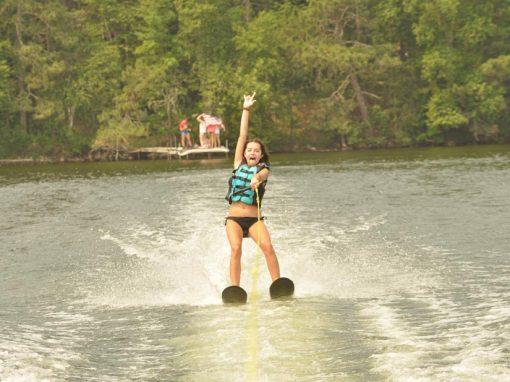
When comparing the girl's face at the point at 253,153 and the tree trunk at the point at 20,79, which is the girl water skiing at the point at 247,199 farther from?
the tree trunk at the point at 20,79

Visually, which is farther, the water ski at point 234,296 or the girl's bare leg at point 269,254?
the girl's bare leg at point 269,254

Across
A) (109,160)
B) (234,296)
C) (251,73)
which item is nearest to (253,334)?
(234,296)

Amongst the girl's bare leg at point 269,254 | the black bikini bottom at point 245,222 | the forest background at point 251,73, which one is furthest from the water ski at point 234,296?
the forest background at point 251,73

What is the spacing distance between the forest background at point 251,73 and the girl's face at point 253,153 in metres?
38.6

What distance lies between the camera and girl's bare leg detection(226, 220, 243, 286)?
10.7 meters

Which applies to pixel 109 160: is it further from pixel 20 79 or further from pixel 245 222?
pixel 245 222

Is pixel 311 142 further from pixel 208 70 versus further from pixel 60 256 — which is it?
pixel 60 256

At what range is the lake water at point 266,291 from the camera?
8039 millimetres

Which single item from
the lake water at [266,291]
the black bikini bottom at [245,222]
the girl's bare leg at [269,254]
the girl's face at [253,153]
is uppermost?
the girl's face at [253,153]

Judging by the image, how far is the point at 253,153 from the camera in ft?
35.6

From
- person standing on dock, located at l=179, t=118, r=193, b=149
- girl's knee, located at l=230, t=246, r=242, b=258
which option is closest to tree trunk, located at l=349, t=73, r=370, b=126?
person standing on dock, located at l=179, t=118, r=193, b=149

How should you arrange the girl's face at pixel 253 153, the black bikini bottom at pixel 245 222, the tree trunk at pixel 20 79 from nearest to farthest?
the girl's face at pixel 253 153, the black bikini bottom at pixel 245 222, the tree trunk at pixel 20 79

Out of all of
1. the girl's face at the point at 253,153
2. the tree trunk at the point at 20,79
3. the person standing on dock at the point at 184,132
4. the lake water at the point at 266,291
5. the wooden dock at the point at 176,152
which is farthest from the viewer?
the tree trunk at the point at 20,79

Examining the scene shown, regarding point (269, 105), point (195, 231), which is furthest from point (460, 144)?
point (195, 231)
